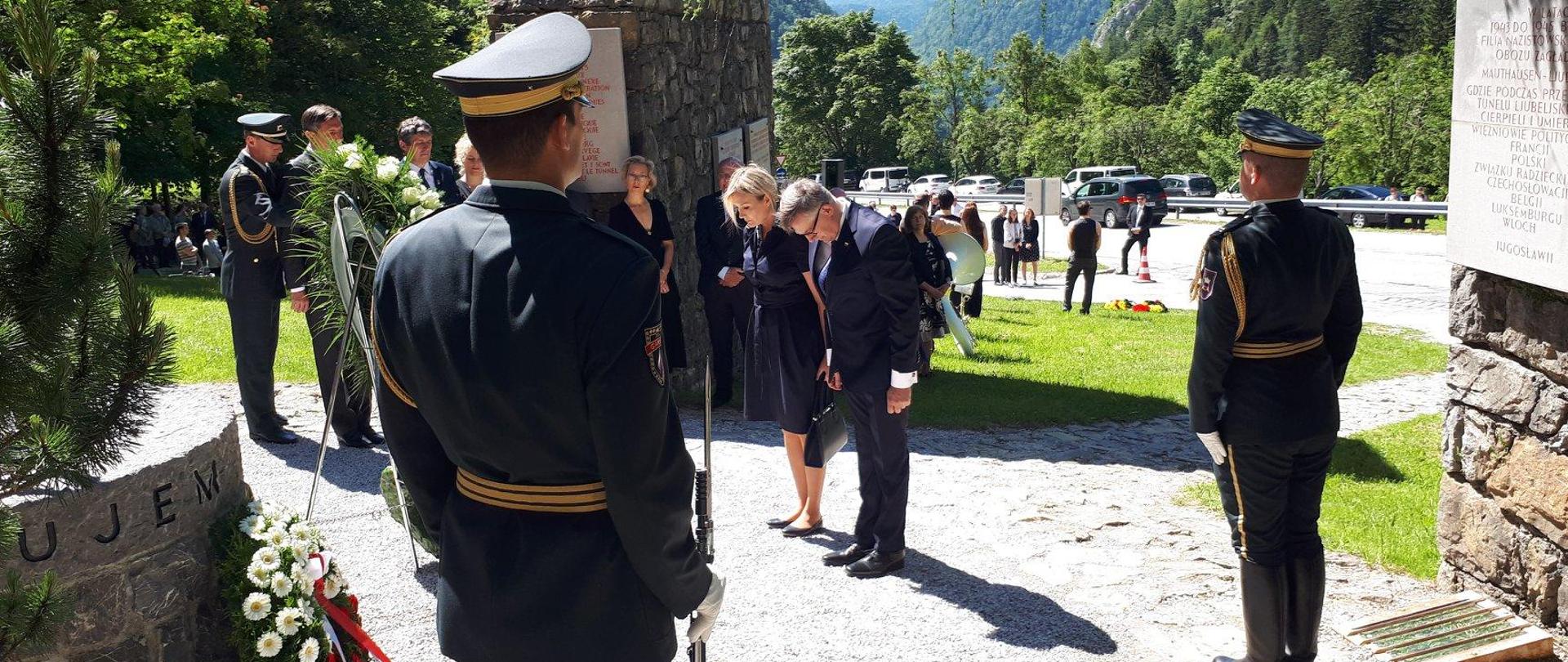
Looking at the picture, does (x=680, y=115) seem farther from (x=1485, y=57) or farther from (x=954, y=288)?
(x=1485, y=57)

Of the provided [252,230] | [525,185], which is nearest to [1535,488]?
[525,185]

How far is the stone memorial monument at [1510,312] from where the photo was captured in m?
4.40

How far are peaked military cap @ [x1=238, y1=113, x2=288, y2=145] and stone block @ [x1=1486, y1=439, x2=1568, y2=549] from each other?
6390mm

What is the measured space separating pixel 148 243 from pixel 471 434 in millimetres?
25172

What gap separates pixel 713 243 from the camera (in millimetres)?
9484

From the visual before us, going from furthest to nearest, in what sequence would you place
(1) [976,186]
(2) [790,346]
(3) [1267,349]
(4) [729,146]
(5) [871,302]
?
(1) [976,186], (4) [729,146], (2) [790,346], (5) [871,302], (3) [1267,349]

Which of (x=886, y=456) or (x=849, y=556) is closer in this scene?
(x=886, y=456)

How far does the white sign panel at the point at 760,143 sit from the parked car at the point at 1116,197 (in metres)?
28.7

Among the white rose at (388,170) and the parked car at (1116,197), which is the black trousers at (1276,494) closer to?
the white rose at (388,170)

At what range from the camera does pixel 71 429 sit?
88.0 inches

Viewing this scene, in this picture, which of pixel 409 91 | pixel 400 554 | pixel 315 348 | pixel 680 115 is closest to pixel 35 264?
pixel 400 554

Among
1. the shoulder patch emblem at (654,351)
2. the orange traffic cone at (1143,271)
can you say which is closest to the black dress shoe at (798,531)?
the shoulder patch emblem at (654,351)

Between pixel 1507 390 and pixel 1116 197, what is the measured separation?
37.0 meters

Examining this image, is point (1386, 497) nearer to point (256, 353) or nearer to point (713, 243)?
point (713, 243)
